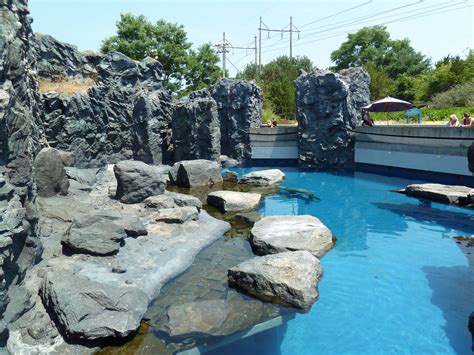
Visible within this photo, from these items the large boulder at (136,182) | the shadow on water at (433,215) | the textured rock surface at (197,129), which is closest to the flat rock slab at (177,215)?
the large boulder at (136,182)

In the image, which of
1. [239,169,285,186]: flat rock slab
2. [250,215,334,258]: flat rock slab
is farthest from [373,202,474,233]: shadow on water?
[239,169,285,186]: flat rock slab

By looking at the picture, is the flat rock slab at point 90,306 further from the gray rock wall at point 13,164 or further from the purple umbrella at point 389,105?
the purple umbrella at point 389,105

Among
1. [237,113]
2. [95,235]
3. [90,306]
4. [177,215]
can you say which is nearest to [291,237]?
[177,215]

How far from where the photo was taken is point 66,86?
16.1m

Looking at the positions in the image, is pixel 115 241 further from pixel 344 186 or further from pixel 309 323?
pixel 344 186

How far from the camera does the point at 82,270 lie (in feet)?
17.7

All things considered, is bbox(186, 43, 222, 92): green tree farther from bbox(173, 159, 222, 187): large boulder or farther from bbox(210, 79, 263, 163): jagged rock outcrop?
bbox(173, 159, 222, 187): large boulder

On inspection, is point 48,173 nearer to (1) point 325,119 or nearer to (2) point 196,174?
(2) point 196,174

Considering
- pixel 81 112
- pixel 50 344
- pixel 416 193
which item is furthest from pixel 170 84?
pixel 50 344

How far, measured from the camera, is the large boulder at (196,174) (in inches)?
490

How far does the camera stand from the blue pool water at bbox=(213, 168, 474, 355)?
179 inches

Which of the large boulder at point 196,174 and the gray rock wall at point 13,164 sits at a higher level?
the gray rock wall at point 13,164

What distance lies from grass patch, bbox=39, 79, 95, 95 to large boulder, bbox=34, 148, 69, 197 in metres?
8.28

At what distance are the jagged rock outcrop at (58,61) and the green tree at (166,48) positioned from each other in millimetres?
15739
